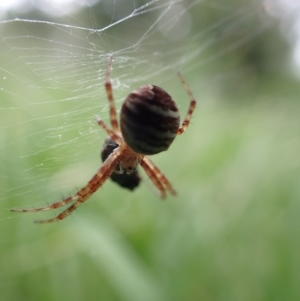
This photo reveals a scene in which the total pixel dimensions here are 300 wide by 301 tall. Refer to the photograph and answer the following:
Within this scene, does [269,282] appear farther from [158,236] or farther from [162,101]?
[162,101]

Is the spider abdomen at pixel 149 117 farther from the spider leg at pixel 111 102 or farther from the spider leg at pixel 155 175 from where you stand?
the spider leg at pixel 155 175

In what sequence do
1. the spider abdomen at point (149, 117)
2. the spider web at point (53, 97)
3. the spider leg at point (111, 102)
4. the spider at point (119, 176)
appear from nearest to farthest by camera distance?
the spider abdomen at point (149, 117) < the spider leg at point (111, 102) < the spider web at point (53, 97) < the spider at point (119, 176)

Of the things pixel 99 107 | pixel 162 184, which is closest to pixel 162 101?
pixel 99 107

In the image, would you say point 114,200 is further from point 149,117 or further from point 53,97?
point 149,117

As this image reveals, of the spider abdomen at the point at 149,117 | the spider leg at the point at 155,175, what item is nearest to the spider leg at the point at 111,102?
the spider abdomen at the point at 149,117

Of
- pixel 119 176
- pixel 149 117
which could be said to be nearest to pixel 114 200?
pixel 119 176

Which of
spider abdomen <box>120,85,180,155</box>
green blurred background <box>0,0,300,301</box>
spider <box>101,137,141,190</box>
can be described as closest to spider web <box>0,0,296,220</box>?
green blurred background <box>0,0,300,301</box>

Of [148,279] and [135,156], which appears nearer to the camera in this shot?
[135,156]
